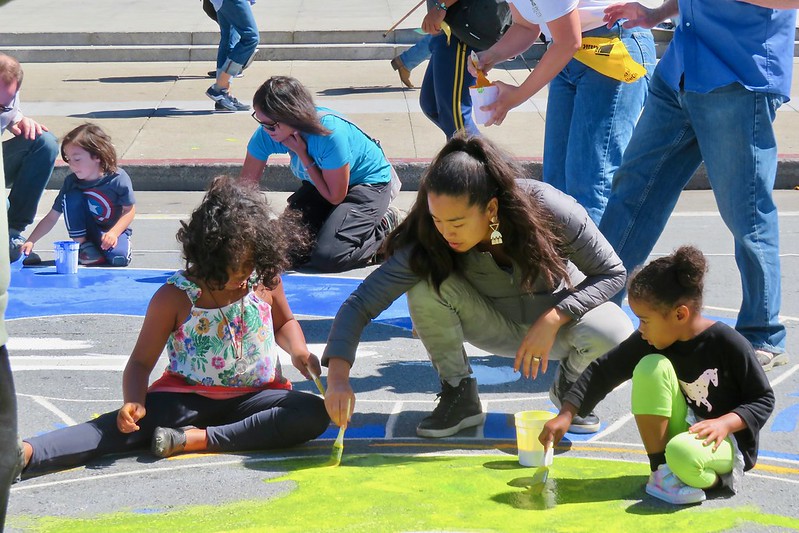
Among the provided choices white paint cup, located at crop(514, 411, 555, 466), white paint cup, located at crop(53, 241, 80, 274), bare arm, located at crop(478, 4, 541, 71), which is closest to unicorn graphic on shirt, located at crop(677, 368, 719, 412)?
white paint cup, located at crop(514, 411, 555, 466)

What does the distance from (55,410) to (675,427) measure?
83.6 inches

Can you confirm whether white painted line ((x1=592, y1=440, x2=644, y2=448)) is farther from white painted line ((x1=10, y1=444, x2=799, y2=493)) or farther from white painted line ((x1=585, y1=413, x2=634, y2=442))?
white painted line ((x1=10, y1=444, x2=799, y2=493))

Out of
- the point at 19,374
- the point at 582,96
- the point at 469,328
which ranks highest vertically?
the point at 582,96

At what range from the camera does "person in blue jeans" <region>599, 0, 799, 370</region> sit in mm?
4238

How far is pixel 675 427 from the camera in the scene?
3223 mm

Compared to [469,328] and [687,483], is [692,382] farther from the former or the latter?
[469,328]

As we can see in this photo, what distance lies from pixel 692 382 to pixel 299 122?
8.64 ft

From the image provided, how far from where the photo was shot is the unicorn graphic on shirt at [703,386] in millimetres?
3230

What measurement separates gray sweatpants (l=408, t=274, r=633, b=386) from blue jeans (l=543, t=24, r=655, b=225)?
107cm

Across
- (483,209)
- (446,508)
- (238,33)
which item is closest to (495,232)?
(483,209)

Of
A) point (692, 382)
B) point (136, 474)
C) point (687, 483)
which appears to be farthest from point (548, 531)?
point (136, 474)

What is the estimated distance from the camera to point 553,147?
5105mm

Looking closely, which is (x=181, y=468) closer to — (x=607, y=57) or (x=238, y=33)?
(x=607, y=57)

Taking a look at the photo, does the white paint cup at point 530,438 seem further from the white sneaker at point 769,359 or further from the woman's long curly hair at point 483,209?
the white sneaker at point 769,359
